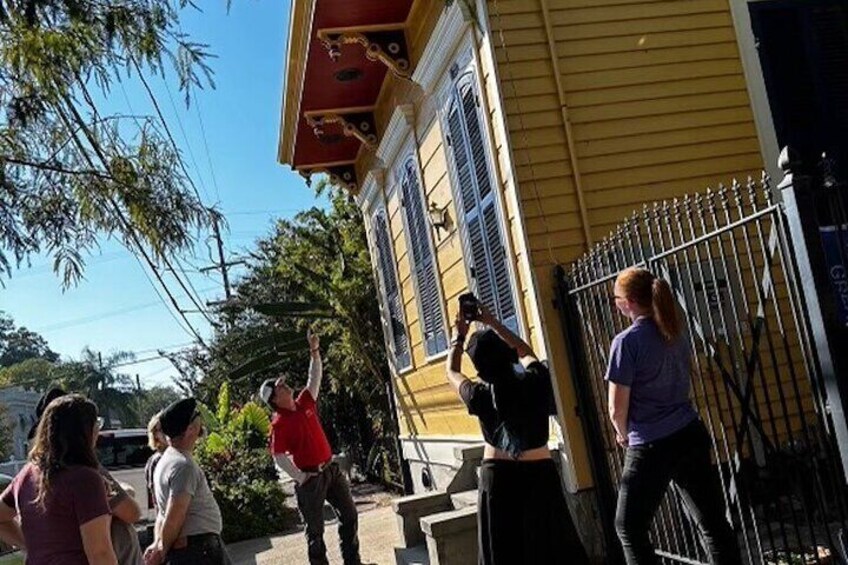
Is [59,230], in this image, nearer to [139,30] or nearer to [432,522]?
[139,30]

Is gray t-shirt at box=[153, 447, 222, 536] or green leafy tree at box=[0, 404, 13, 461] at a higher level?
green leafy tree at box=[0, 404, 13, 461]

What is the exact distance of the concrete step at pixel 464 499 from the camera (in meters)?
6.30

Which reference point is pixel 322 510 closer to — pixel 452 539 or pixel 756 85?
pixel 452 539

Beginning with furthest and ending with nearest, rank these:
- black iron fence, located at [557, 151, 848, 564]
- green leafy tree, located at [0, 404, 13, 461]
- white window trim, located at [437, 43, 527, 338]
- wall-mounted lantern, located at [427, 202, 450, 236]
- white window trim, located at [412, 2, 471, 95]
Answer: green leafy tree, located at [0, 404, 13, 461]
wall-mounted lantern, located at [427, 202, 450, 236]
white window trim, located at [412, 2, 471, 95]
white window trim, located at [437, 43, 527, 338]
black iron fence, located at [557, 151, 848, 564]

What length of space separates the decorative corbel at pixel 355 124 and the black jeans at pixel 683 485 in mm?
6593

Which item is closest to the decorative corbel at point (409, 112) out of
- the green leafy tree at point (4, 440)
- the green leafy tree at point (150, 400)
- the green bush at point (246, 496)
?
the green bush at point (246, 496)

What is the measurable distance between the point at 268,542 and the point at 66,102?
7343 mm

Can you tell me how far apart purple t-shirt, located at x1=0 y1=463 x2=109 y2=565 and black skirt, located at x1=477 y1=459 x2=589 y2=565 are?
5.87ft

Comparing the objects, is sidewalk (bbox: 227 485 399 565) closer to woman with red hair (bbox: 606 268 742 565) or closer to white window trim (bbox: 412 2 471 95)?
woman with red hair (bbox: 606 268 742 565)

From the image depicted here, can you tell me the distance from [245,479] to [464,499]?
7.92 meters

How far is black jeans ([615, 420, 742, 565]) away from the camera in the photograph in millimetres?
3824

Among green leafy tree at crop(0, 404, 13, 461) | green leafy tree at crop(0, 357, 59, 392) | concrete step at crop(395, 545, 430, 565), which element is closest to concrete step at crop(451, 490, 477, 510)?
concrete step at crop(395, 545, 430, 565)

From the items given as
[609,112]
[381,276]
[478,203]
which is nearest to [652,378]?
[609,112]

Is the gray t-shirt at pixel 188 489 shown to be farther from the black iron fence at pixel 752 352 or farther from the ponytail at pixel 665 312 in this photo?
the black iron fence at pixel 752 352
